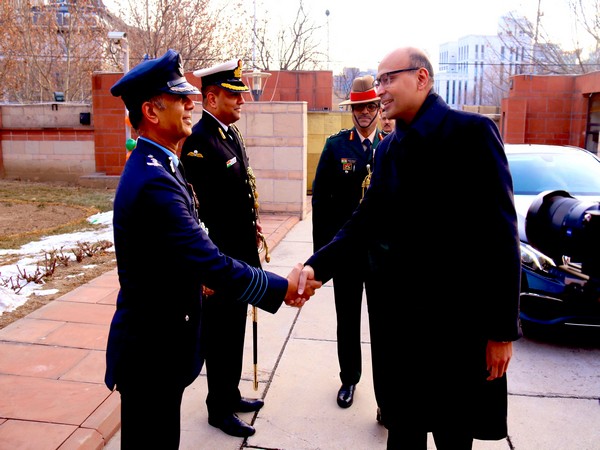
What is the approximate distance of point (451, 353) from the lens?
2.27 m

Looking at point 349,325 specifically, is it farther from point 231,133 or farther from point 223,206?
point 231,133

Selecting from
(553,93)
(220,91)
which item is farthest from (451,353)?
(553,93)

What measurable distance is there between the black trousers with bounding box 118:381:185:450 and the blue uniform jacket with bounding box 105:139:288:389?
0.04 m

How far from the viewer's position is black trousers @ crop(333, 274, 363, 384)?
3.63 metres

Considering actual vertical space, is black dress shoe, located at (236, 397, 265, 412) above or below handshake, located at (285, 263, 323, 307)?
below

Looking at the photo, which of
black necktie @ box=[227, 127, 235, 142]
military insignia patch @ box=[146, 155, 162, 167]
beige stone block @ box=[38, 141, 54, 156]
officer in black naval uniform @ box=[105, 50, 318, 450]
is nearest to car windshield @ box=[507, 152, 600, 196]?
black necktie @ box=[227, 127, 235, 142]

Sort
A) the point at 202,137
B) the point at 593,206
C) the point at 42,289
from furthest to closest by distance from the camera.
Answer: the point at 42,289 → the point at 202,137 → the point at 593,206

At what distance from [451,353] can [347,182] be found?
1.69 metres

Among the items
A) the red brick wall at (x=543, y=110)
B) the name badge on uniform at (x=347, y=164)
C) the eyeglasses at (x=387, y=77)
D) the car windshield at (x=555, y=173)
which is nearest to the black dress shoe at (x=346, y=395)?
the name badge on uniform at (x=347, y=164)

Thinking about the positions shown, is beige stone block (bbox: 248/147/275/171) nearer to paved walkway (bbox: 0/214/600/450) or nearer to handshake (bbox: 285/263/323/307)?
paved walkway (bbox: 0/214/600/450)

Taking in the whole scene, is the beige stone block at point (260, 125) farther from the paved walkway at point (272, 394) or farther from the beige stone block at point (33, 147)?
the beige stone block at point (33, 147)

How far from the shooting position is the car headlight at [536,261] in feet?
15.0

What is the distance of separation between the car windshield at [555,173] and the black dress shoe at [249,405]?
147 inches

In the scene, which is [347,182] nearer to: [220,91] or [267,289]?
[220,91]
